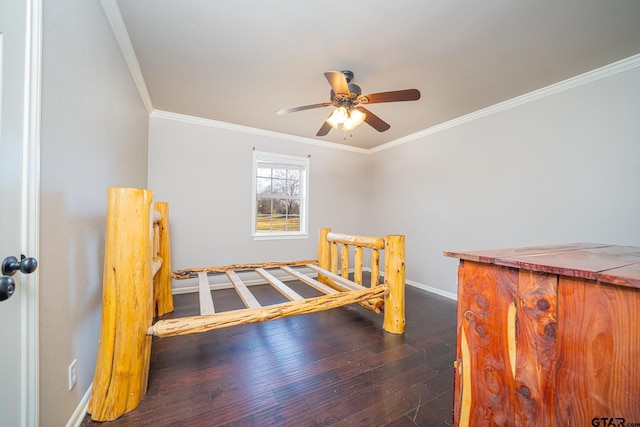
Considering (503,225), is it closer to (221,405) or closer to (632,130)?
(632,130)

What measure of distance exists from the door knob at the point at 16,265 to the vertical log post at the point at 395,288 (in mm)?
2289

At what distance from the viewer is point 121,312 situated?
1295mm

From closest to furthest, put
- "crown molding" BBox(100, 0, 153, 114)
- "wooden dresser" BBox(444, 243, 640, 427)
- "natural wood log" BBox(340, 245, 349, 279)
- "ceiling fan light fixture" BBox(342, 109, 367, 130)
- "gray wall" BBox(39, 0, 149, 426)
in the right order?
"wooden dresser" BBox(444, 243, 640, 427)
"gray wall" BBox(39, 0, 149, 426)
"crown molding" BBox(100, 0, 153, 114)
"ceiling fan light fixture" BBox(342, 109, 367, 130)
"natural wood log" BBox(340, 245, 349, 279)

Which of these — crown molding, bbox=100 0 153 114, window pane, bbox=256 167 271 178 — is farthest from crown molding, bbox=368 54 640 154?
crown molding, bbox=100 0 153 114

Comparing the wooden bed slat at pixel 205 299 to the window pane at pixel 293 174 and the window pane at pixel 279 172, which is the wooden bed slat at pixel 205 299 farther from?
the window pane at pixel 293 174

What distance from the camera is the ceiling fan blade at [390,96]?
75.2 inches

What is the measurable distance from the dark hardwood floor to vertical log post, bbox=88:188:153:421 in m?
0.12

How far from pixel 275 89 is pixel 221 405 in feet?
9.23

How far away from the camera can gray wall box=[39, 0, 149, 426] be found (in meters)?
0.99

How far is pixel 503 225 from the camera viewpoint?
2.82 m

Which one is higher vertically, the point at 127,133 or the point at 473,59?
the point at 473,59

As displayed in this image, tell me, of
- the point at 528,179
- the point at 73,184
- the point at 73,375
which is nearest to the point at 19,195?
the point at 73,184

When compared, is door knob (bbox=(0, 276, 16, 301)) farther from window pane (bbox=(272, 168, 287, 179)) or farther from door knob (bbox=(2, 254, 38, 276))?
window pane (bbox=(272, 168, 287, 179))

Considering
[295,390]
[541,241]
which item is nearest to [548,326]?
[295,390]
